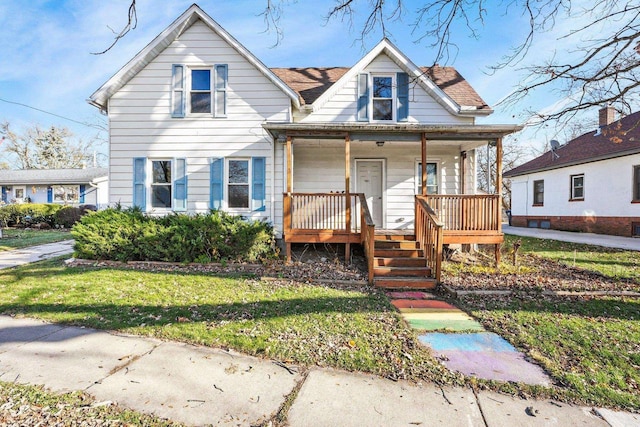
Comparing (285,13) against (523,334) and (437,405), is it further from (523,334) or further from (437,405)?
(523,334)

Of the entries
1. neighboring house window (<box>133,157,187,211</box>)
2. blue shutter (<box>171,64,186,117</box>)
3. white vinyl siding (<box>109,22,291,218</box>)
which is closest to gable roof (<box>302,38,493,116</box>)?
white vinyl siding (<box>109,22,291,218</box>)

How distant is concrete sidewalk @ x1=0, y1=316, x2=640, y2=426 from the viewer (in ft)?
8.15

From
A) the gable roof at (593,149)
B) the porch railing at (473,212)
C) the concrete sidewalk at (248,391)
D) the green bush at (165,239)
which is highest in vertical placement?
the gable roof at (593,149)

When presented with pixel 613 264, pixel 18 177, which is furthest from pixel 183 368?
pixel 18 177

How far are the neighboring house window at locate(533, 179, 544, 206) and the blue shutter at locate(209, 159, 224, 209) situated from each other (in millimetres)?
18242

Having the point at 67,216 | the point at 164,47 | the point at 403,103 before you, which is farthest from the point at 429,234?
the point at 67,216

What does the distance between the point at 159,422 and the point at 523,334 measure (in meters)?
4.12

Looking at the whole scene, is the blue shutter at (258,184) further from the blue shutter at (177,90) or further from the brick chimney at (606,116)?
the brick chimney at (606,116)

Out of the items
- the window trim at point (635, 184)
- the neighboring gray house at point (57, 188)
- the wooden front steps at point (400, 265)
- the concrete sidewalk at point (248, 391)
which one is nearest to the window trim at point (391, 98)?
the wooden front steps at point (400, 265)

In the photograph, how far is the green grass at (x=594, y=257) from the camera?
7.32 m

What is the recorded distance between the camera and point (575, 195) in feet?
53.7

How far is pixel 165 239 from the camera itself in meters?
8.03

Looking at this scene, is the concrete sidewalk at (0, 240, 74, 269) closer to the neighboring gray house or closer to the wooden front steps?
the wooden front steps

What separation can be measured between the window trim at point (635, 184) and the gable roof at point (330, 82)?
803 cm
